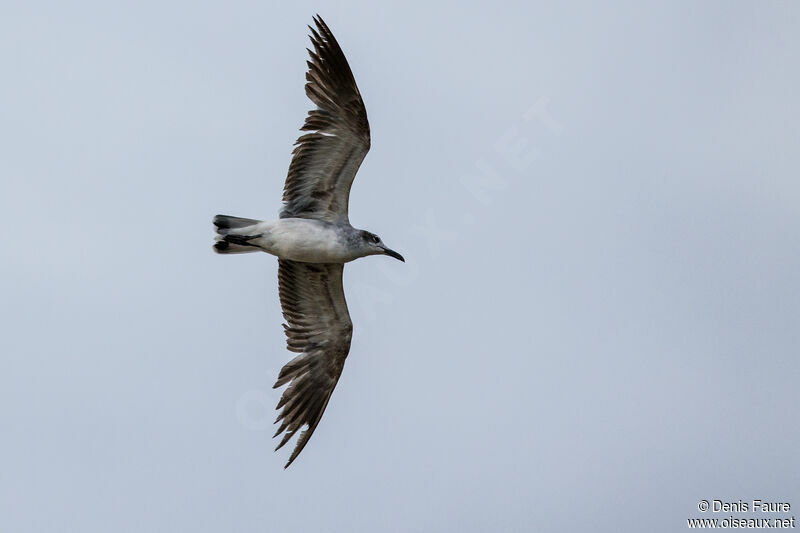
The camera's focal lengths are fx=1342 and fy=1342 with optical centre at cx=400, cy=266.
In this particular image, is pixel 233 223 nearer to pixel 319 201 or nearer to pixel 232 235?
pixel 232 235

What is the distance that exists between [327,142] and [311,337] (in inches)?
135

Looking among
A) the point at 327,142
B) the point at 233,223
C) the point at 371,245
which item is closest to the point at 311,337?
the point at 371,245

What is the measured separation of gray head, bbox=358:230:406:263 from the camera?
67.5 feet

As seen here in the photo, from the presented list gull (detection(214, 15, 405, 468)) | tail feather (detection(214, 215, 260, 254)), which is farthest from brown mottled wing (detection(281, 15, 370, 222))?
tail feather (detection(214, 215, 260, 254))

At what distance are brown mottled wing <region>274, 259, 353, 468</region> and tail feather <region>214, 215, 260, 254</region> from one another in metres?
1.19

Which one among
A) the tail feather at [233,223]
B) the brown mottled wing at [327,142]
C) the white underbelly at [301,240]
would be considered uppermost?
the brown mottled wing at [327,142]

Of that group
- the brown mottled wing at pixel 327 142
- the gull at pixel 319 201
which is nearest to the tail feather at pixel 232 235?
the gull at pixel 319 201

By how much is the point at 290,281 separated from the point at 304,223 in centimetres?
158

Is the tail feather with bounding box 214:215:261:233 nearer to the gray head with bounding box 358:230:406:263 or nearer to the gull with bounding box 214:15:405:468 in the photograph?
the gull with bounding box 214:15:405:468

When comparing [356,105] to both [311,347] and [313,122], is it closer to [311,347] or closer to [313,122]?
[313,122]

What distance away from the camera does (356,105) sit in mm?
20344

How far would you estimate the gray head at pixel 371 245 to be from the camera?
2058 centimetres

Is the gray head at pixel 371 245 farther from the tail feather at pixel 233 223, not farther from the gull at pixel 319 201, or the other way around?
the tail feather at pixel 233 223

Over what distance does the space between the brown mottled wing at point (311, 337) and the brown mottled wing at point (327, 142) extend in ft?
3.73
